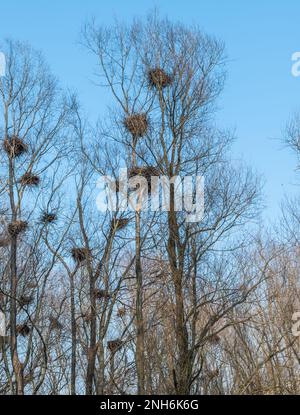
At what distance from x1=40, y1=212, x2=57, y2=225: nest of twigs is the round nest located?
1.61 meters

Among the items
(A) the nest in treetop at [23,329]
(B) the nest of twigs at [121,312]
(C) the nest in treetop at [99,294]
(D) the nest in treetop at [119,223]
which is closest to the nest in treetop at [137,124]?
(D) the nest in treetop at [119,223]

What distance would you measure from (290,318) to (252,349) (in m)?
2.26

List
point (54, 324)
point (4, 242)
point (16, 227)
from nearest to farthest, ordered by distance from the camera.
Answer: point (16, 227)
point (4, 242)
point (54, 324)

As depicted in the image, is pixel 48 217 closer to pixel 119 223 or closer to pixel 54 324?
pixel 119 223

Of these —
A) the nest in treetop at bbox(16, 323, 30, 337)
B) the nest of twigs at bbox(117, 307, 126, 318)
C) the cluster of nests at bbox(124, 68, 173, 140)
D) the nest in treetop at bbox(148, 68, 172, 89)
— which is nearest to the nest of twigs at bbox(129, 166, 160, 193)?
the cluster of nests at bbox(124, 68, 173, 140)

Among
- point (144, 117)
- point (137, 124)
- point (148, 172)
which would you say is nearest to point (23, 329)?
point (148, 172)

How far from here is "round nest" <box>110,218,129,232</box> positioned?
52.4 feet

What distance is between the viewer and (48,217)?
659 inches

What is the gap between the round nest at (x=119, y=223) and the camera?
15972mm

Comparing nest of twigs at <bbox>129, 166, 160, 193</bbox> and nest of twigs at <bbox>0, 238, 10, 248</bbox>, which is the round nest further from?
nest of twigs at <bbox>0, 238, 10, 248</bbox>

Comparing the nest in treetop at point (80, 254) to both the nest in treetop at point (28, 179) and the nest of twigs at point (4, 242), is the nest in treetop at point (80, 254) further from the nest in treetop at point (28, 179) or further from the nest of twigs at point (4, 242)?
the nest in treetop at point (28, 179)

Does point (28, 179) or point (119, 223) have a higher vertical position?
point (28, 179)

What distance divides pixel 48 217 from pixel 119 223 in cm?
195
